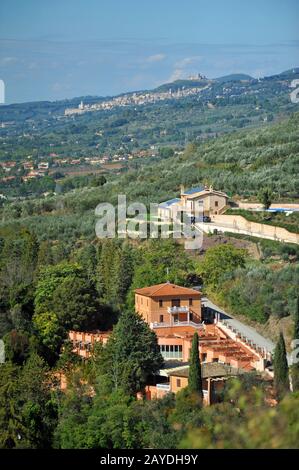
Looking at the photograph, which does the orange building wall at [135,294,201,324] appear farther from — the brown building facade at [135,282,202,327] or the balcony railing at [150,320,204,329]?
the balcony railing at [150,320,204,329]

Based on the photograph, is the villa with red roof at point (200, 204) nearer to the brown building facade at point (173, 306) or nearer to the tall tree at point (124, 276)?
the tall tree at point (124, 276)

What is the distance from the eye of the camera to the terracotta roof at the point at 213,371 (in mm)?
16688

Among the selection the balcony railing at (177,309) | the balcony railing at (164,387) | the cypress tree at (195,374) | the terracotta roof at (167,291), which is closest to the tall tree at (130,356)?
the balcony railing at (164,387)

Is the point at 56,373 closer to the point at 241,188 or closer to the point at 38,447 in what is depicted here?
the point at 38,447

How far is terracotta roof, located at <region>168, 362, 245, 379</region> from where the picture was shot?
16.7 metres

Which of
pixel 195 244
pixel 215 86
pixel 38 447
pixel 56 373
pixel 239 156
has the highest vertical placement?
pixel 215 86

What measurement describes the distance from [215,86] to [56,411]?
12881 centimetres

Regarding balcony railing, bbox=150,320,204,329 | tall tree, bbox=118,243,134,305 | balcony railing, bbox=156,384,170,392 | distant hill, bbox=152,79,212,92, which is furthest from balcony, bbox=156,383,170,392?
distant hill, bbox=152,79,212,92

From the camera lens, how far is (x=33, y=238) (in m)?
28.0

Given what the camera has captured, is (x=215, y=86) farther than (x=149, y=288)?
Yes
